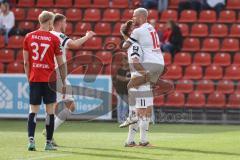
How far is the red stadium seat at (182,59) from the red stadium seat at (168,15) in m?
1.82

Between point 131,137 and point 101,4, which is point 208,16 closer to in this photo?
point 101,4

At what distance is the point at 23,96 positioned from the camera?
20422 millimetres

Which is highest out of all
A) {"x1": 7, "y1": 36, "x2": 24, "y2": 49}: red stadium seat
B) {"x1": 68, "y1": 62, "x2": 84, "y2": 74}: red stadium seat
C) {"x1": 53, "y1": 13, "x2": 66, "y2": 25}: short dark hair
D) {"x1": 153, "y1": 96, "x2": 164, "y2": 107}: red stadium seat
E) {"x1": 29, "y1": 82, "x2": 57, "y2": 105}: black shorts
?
{"x1": 53, "y1": 13, "x2": 66, "y2": 25}: short dark hair

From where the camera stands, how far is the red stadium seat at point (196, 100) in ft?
67.5

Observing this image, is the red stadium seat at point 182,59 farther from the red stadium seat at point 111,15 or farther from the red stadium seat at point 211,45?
the red stadium seat at point 111,15

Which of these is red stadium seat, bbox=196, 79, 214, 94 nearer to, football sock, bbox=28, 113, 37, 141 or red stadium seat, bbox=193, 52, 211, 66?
red stadium seat, bbox=193, 52, 211, 66

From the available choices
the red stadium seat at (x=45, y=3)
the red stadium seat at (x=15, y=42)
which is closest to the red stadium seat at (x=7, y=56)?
the red stadium seat at (x=15, y=42)

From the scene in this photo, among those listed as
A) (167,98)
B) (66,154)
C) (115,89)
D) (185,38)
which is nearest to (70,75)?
(115,89)

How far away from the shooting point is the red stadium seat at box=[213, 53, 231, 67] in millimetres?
21544

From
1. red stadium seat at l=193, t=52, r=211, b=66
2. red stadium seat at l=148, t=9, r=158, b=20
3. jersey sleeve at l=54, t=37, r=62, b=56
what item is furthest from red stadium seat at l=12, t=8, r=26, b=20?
jersey sleeve at l=54, t=37, r=62, b=56

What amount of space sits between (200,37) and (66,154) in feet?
38.2

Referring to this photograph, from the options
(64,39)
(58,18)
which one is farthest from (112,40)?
(64,39)

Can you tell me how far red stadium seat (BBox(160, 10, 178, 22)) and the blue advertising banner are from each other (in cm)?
424

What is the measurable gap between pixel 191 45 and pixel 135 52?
9498mm
